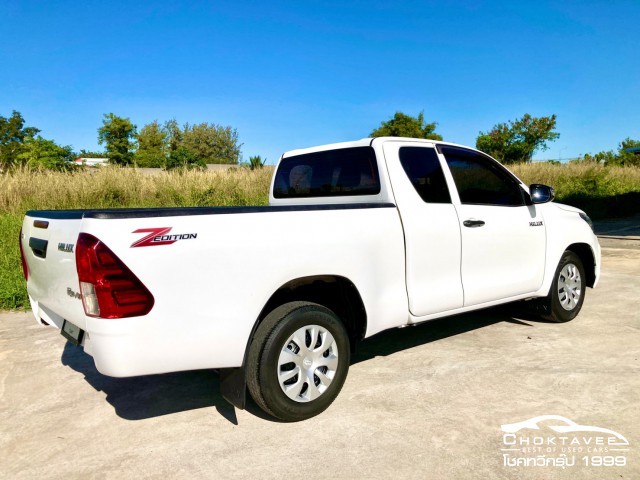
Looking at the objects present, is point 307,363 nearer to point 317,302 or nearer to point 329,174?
point 317,302

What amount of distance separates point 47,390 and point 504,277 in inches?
160

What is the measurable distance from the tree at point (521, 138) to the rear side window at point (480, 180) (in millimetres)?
40553

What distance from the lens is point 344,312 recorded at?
3719 millimetres

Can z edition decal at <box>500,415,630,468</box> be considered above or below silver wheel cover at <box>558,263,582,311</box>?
below

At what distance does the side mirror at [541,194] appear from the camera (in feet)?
15.9

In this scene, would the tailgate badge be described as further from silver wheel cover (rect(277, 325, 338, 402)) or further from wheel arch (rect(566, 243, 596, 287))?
wheel arch (rect(566, 243, 596, 287))

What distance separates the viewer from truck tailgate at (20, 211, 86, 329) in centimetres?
282

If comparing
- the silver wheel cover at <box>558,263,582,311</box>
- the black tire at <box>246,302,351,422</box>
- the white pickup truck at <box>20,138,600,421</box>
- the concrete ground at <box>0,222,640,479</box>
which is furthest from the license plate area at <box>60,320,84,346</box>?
the silver wheel cover at <box>558,263,582,311</box>

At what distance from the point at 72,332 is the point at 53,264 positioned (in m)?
0.46

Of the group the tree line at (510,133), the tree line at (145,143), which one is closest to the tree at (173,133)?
the tree line at (145,143)

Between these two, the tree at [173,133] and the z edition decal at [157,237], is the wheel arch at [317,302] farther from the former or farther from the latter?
the tree at [173,133]

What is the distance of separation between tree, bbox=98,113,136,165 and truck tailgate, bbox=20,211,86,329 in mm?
44762

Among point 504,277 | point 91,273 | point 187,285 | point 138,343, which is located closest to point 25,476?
point 138,343

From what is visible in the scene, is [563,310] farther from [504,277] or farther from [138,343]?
[138,343]
